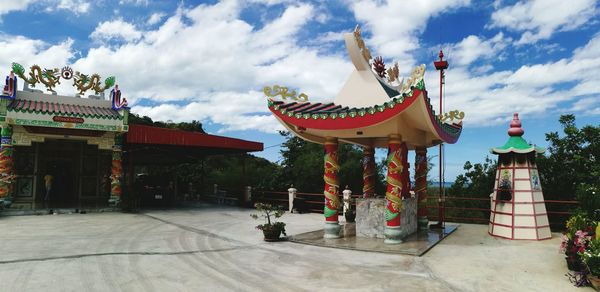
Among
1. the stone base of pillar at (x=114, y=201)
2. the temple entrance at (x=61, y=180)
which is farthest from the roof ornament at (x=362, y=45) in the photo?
the temple entrance at (x=61, y=180)

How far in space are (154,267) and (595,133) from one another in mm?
14139

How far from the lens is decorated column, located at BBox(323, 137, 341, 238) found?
10.2 meters

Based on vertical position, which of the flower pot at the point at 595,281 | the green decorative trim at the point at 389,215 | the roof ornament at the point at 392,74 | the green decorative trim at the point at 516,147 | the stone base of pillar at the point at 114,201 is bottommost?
the flower pot at the point at 595,281

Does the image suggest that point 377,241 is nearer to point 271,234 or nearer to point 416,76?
point 271,234

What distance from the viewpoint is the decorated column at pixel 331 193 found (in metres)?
10.2

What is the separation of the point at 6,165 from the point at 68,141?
153 inches

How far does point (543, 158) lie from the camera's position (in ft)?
45.9

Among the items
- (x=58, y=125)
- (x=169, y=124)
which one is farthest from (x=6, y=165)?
(x=169, y=124)

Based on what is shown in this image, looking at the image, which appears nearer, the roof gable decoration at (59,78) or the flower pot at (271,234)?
the flower pot at (271,234)

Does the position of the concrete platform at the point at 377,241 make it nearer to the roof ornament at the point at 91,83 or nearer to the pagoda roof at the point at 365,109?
the pagoda roof at the point at 365,109

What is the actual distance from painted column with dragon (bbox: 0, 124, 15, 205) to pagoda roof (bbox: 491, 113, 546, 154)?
17.1 metres

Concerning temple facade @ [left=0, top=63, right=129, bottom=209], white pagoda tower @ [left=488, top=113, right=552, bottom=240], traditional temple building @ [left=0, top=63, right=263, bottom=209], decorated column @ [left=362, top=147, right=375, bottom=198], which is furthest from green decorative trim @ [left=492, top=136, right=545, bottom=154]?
temple facade @ [left=0, top=63, right=129, bottom=209]

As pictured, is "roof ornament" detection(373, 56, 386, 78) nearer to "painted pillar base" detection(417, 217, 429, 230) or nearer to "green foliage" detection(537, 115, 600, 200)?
"painted pillar base" detection(417, 217, 429, 230)

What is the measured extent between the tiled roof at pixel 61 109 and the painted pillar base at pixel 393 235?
12.3m
